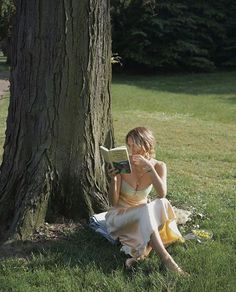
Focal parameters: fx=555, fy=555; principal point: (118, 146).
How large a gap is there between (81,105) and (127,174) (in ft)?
2.42

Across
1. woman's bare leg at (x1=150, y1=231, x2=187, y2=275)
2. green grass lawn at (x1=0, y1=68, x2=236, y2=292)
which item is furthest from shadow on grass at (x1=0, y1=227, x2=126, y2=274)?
woman's bare leg at (x1=150, y1=231, x2=187, y2=275)

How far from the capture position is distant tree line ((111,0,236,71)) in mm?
29281

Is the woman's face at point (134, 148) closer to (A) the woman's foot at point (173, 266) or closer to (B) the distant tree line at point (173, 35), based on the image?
(A) the woman's foot at point (173, 266)

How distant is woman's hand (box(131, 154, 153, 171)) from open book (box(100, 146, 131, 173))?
0.19 m

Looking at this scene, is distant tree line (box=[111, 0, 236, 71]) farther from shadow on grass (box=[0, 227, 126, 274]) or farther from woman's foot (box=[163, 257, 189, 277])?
woman's foot (box=[163, 257, 189, 277])

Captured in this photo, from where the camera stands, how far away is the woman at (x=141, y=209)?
4.08m

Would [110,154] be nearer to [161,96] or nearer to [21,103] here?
[21,103]

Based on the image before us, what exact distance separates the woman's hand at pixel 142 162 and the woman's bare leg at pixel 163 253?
19.5 inches

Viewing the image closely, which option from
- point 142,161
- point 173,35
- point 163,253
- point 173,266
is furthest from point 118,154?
point 173,35

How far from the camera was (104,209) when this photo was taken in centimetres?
492

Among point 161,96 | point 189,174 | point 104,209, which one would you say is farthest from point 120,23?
point 104,209

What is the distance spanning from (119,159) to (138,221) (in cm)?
50

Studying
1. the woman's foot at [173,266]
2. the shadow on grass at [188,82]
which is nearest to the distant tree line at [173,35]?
the shadow on grass at [188,82]

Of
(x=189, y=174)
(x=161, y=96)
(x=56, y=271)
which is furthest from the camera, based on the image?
(x=161, y=96)
